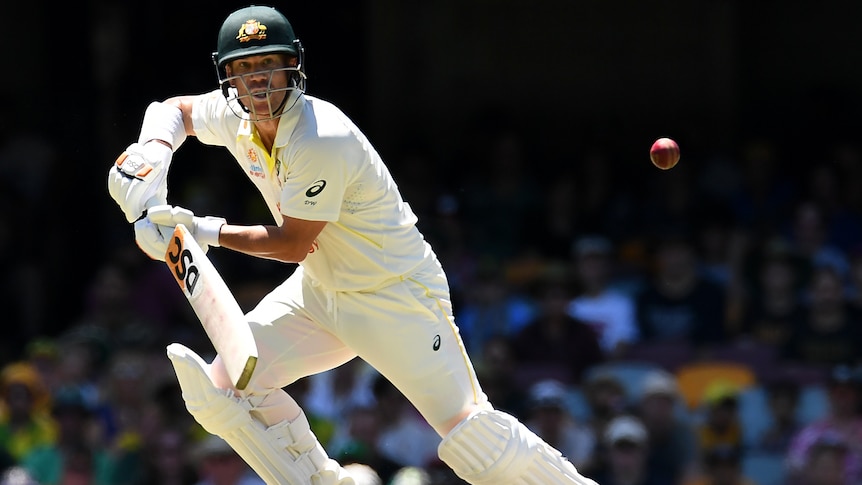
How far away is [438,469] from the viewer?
6.32 metres

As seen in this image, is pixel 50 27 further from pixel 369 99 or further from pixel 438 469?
pixel 438 469

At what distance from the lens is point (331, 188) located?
4.27 meters

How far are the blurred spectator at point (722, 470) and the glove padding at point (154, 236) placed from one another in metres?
2.97

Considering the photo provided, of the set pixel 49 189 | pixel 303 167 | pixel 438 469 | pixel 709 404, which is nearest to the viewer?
pixel 303 167

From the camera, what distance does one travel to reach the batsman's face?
4258mm

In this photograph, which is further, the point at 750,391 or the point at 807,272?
the point at 807,272

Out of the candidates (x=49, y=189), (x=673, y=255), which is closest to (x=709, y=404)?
(x=673, y=255)

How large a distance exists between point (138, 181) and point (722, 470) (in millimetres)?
3083

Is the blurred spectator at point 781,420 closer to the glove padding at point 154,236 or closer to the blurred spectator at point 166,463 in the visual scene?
the blurred spectator at point 166,463

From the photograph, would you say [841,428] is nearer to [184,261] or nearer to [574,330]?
[574,330]

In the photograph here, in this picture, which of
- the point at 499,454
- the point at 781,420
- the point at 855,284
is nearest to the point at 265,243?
the point at 499,454

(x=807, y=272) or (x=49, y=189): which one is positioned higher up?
(x=49, y=189)

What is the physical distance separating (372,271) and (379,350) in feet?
0.73

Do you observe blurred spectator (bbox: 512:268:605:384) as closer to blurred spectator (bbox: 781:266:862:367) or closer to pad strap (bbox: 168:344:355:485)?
blurred spectator (bbox: 781:266:862:367)
